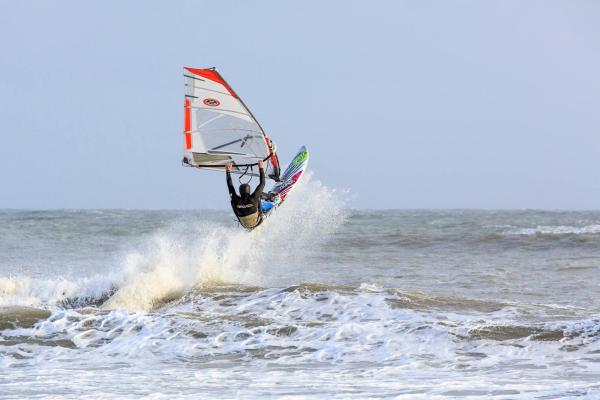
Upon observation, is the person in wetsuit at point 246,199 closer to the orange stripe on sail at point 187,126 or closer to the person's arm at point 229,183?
the person's arm at point 229,183

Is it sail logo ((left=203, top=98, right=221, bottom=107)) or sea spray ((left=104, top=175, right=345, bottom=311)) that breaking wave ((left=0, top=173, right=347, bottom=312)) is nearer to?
sea spray ((left=104, top=175, right=345, bottom=311))

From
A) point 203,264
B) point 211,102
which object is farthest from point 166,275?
point 211,102

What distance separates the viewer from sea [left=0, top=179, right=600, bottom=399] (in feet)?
22.9

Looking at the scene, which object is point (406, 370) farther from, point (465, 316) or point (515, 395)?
point (465, 316)

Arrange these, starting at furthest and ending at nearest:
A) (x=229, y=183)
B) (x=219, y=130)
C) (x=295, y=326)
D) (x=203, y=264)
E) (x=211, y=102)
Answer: (x=203, y=264) → (x=219, y=130) → (x=211, y=102) → (x=229, y=183) → (x=295, y=326)

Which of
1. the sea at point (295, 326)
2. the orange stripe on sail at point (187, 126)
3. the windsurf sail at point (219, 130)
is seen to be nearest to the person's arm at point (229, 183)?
the windsurf sail at point (219, 130)

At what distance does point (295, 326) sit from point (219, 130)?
3.79 meters

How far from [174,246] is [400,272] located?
15.0 feet

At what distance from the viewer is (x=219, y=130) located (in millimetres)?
11812

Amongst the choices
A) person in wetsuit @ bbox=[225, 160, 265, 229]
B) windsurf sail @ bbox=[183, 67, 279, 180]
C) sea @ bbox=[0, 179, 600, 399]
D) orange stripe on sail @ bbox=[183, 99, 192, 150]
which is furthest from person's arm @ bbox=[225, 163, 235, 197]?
sea @ bbox=[0, 179, 600, 399]

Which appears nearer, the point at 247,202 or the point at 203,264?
the point at 247,202

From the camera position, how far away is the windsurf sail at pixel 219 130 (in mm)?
11578

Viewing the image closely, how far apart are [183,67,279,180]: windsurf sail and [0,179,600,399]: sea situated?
1483 mm

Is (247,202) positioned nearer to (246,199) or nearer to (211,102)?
(246,199)
